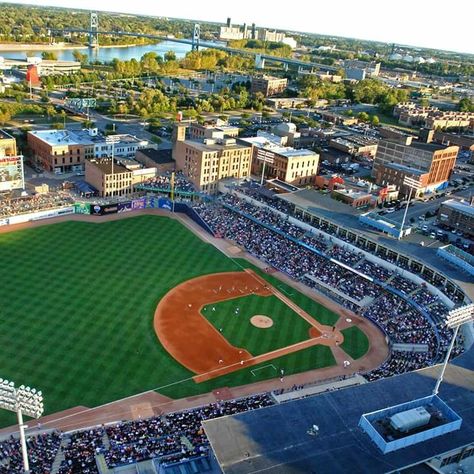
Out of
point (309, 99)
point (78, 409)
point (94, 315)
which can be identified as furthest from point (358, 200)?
point (309, 99)

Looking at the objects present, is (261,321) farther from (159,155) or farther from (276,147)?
(276,147)

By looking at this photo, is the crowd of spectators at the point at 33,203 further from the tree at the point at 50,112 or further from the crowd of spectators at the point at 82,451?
the tree at the point at 50,112

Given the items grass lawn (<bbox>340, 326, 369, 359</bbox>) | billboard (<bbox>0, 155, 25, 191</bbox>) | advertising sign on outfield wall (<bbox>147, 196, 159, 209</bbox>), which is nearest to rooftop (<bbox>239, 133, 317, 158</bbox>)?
advertising sign on outfield wall (<bbox>147, 196, 159, 209</bbox>)

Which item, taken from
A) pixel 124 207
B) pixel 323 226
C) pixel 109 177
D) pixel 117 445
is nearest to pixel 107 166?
pixel 109 177

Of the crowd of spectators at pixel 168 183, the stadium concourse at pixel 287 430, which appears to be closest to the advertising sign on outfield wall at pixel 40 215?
the crowd of spectators at pixel 168 183

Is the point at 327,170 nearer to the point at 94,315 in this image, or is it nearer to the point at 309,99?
the point at 94,315

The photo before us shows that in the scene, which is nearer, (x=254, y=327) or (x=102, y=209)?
(x=254, y=327)

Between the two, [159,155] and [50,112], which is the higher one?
[159,155]
